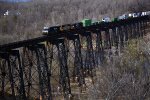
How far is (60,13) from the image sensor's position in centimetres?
7606

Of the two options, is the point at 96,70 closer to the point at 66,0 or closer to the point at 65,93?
the point at 65,93

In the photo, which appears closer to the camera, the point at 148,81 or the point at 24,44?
A: the point at 24,44

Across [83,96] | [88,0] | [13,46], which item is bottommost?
[83,96]

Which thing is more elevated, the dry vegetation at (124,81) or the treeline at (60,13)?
the treeline at (60,13)

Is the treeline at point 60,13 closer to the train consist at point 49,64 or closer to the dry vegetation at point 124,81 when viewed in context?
the train consist at point 49,64

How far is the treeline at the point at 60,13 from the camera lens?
207 ft

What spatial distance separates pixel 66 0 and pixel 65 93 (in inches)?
2748

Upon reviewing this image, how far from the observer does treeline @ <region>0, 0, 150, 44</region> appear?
2480 inches

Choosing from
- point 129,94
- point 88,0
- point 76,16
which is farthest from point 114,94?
point 88,0

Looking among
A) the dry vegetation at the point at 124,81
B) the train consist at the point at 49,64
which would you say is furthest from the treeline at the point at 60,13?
the dry vegetation at the point at 124,81

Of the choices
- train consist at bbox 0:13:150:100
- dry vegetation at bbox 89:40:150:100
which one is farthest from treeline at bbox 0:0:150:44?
dry vegetation at bbox 89:40:150:100

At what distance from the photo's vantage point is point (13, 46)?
20.7m

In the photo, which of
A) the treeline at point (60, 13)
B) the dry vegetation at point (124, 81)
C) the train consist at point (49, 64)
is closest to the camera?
the dry vegetation at point (124, 81)

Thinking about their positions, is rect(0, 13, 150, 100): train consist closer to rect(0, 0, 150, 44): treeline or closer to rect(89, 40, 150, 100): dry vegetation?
rect(89, 40, 150, 100): dry vegetation
